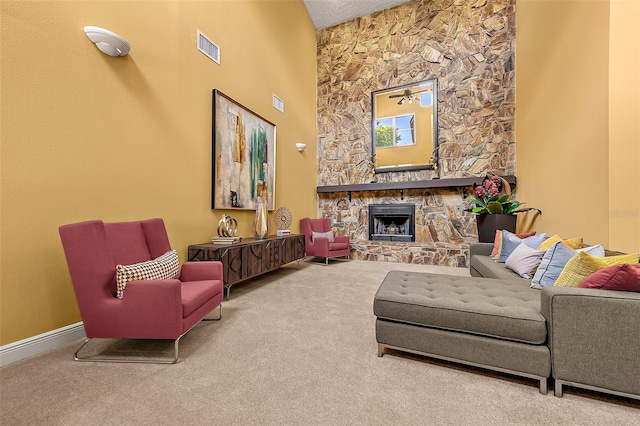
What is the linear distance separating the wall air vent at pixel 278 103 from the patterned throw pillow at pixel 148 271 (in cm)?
354

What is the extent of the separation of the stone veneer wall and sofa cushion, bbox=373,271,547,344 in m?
3.39

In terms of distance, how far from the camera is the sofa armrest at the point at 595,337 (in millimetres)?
1229

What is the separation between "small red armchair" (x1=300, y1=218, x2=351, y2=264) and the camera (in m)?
5.22

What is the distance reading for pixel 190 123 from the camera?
312 cm

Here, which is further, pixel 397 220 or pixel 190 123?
pixel 397 220

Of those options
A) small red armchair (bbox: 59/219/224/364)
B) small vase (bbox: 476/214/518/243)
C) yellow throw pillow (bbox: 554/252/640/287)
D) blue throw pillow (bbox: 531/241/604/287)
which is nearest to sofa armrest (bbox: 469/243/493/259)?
small vase (bbox: 476/214/518/243)

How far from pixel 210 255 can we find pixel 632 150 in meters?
3.90

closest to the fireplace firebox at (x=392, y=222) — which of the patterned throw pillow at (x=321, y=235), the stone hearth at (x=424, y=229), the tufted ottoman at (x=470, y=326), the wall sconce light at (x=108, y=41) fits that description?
the stone hearth at (x=424, y=229)

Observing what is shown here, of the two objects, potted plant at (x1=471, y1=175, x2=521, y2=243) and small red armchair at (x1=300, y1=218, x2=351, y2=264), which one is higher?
potted plant at (x1=471, y1=175, x2=521, y2=243)

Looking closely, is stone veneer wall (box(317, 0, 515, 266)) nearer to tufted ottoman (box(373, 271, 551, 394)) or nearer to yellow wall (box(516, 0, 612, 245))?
yellow wall (box(516, 0, 612, 245))

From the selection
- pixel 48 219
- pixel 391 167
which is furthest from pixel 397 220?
pixel 48 219

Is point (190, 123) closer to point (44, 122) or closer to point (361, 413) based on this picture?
point (44, 122)

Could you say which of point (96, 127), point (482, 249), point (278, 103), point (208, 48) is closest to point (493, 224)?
point (482, 249)

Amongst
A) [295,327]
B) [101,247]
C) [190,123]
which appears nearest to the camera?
[101,247]
